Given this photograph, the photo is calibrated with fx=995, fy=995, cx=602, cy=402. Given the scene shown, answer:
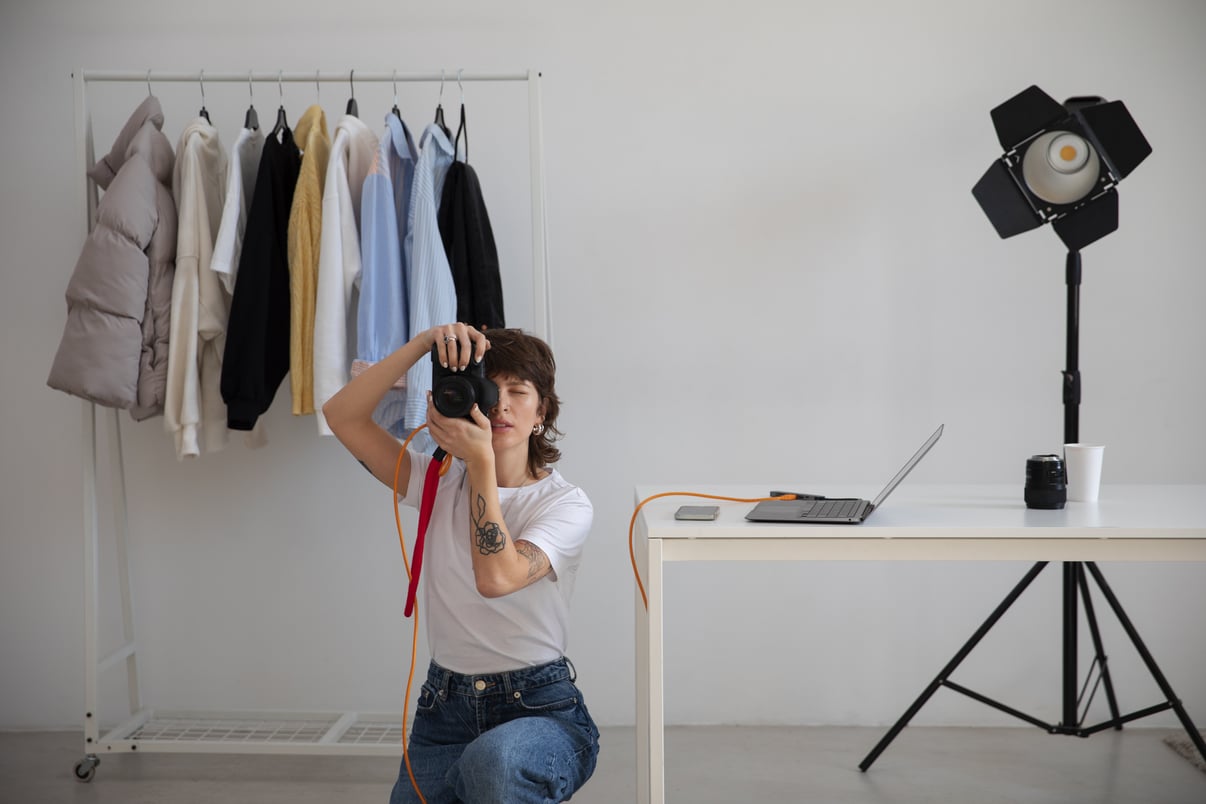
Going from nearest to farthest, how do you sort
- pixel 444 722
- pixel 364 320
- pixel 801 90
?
1. pixel 444 722
2. pixel 364 320
3. pixel 801 90

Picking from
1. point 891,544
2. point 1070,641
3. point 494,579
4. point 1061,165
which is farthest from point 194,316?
point 1070,641

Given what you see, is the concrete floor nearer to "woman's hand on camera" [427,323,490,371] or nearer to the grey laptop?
the grey laptop

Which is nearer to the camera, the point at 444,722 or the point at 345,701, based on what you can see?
the point at 444,722

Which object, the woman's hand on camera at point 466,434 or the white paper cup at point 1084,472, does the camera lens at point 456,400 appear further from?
the white paper cup at point 1084,472

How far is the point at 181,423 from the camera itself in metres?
2.32

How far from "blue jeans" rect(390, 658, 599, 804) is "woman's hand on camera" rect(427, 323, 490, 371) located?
0.48 meters

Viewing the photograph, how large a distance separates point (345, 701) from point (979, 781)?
1.66 m

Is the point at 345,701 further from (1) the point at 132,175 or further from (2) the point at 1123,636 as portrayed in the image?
(2) the point at 1123,636

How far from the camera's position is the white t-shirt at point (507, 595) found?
153 cm

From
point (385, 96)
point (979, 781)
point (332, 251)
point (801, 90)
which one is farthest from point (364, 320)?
point (979, 781)

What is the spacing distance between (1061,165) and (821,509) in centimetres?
109

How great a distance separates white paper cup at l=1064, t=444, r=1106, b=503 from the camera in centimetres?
179

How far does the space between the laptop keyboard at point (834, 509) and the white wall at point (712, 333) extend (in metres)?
0.99

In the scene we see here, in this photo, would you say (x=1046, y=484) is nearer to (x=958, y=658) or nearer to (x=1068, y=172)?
(x=958, y=658)
